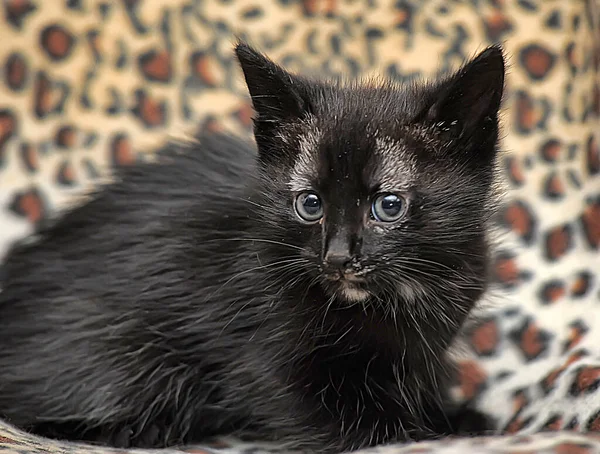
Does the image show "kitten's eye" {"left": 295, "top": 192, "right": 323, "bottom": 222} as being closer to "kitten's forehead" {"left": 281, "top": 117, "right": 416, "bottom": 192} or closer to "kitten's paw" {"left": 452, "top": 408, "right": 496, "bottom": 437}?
"kitten's forehead" {"left": 281, "top": 117, "right": 416, "bottom": 192}

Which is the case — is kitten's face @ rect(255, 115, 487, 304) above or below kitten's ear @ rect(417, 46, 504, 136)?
below

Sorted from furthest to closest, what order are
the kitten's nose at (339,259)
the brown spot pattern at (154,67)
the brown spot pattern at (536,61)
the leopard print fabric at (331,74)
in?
1. the brown spot pattern at (154,67)
2. the brown spot pattern at (536,61)
3. the leopard print fabric at (331,74)
4. the kitten's nose at (339,259)

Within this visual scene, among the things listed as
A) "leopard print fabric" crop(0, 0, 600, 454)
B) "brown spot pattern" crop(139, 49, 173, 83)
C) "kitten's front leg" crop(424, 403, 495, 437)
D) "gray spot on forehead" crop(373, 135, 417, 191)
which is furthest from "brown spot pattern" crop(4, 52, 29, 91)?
"kitten's front leg" crop(424, 403, 495, 437)

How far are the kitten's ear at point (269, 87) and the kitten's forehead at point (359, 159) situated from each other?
84mm

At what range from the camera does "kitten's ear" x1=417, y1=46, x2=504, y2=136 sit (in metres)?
1.45

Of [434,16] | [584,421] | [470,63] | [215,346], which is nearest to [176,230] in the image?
[215,346]

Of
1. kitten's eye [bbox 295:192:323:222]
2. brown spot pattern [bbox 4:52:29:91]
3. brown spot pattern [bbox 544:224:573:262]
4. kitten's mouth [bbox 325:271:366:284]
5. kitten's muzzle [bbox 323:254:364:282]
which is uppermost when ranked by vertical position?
brown spot pattern [bbox 4:52:29:91]

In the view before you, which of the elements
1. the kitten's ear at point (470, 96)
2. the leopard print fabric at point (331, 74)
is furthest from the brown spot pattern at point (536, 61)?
the kitten's ear at point (470, 96)

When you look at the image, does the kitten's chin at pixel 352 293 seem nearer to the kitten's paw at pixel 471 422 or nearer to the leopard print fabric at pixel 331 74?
the kitten's paw at pixel 471 422

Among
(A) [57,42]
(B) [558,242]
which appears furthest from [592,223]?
(A) [57,42]

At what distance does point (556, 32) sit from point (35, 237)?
1361 millimetres

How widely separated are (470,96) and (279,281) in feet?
1.51

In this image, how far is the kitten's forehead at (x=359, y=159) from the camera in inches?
57.4

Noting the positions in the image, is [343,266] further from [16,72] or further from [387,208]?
[16,72]
